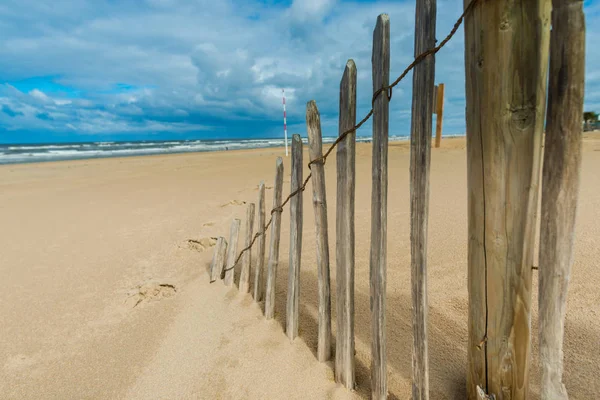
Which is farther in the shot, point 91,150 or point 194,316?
point 91,150

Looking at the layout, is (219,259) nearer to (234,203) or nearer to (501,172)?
(501,172)

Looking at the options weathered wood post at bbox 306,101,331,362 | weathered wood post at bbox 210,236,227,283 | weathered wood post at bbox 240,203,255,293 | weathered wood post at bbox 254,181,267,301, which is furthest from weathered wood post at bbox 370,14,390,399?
weathered wood post at bbox 210,236,227,283

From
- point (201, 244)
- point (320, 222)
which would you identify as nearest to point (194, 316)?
point (320, 222)

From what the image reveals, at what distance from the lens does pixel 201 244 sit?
17.6 ft

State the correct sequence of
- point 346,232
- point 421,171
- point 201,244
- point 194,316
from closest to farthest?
point 421,171, point 346,232, point 194,316, point 201,244

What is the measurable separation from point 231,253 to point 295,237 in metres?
1.47

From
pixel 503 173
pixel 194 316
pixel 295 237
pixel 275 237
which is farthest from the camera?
pixel 194 316

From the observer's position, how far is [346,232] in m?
2.12


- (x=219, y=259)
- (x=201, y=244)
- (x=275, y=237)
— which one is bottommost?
(x=201, y=244)

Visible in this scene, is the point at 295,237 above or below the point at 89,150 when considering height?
below

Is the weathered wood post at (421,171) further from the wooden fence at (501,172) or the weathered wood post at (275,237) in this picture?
the weathered wood post at (275,237)

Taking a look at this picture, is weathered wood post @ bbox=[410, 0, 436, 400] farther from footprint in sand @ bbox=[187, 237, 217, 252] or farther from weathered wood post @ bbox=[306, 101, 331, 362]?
footprint in sand @ bbox=[187, 237, 217, 252]

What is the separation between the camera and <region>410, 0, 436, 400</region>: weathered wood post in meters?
1.50

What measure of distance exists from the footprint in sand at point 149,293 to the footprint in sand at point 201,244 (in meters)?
1.17
